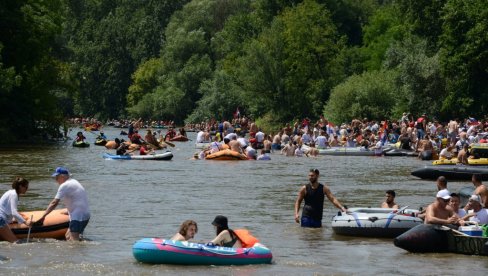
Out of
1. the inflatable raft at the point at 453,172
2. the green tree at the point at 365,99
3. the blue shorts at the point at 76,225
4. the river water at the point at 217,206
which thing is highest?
the green tree at the point at 365,99

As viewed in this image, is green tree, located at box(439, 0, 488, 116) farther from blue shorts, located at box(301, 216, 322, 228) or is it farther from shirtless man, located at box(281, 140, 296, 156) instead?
blue shorts, located at box(301, 216, 322, 228)

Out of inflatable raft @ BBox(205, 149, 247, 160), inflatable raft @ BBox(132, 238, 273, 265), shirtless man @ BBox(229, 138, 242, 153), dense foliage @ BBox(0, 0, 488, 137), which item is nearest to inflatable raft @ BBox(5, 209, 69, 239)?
inflatable raft @ BBox(132, 238, 273, 265)

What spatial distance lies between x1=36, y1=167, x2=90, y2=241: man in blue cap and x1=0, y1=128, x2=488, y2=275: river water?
0.42 metres

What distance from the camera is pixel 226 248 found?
18.8 metres

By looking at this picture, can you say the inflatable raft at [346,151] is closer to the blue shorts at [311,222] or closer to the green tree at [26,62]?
the green tree at [26,62]

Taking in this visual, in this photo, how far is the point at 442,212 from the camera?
20.4 m

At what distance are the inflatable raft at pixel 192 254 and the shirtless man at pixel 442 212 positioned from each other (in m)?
3.37

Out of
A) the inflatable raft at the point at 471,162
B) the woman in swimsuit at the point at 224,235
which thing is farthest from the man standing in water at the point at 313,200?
the inflatable raft at the point at 471,162

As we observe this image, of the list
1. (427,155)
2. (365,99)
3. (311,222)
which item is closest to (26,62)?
(365,99)

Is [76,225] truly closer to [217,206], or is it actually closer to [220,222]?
[220,222]

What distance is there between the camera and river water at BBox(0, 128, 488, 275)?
1905cm

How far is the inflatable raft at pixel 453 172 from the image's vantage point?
34.5 metres

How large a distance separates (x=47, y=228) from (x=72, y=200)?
3.15ft

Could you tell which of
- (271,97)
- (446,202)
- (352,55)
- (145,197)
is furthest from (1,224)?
(352,55)
